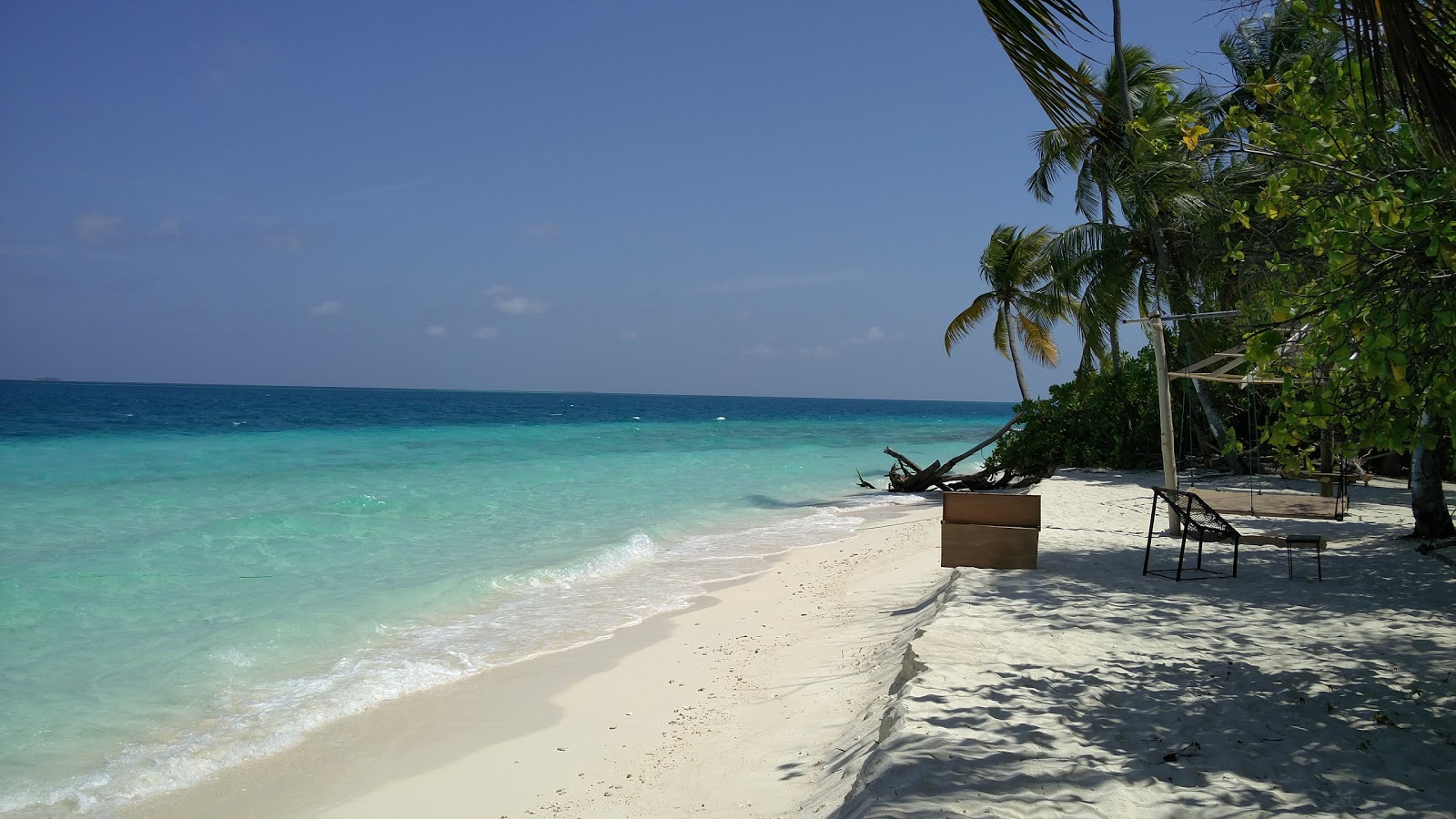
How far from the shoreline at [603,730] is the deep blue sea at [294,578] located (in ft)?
1.27

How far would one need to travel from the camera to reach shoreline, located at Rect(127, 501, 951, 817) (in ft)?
14.3

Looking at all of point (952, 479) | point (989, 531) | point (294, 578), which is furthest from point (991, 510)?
point (952, 479)

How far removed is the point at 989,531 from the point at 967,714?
3.83 metres

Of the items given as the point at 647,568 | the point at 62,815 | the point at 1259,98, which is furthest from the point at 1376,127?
the point at 647,568

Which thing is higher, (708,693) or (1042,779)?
(1042,779)

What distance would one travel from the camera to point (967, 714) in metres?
4.07

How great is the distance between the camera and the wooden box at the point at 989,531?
25.0 feet

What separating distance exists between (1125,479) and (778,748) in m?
12.5

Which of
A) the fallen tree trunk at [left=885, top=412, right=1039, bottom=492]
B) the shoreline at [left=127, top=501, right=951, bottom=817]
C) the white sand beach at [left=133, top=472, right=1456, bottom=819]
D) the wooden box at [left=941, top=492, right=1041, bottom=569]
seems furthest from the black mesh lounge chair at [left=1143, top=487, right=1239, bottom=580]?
the fallen tree trunk at [left=885, top=412, right=1039, bottom=492]

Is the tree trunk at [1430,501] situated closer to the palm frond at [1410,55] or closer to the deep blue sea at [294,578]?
the deep blue sea at [294,578]

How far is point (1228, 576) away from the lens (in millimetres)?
7266

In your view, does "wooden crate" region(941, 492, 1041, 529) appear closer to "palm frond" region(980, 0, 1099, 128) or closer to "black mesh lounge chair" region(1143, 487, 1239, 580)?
"black mesh lounge chair" region(1143, 487, 1239, 580)

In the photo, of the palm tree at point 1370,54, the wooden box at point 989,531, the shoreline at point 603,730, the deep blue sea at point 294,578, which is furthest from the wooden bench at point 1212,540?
the palm tree at point 1370,54

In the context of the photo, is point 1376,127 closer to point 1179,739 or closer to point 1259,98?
point 1259,98
